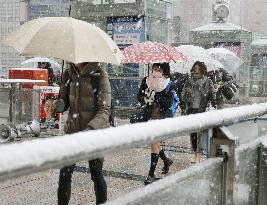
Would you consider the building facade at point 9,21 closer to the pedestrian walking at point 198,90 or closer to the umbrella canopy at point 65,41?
the pedestrian walking at point 198,90

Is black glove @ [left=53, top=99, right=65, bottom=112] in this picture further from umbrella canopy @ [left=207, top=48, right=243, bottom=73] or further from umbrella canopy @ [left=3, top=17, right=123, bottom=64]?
umbrella canopy @ [left=207, top=48, right=243, bottom=73]

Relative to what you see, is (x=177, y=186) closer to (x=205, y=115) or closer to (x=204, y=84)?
(x=205, y=115)

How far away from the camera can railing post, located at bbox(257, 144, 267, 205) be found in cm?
335

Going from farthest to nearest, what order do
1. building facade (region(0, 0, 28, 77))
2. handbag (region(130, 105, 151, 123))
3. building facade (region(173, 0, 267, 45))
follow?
1. building facade (region(173, 0, 267, 45))
2. building facade (region(0, 0, 28, 77))
3. handbag (region(130, 105, 151, 123))

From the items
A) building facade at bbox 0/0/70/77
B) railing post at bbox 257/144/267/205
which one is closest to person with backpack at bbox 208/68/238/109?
railing post at bbox 257/144/267/205

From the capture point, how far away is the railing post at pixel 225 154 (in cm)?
269

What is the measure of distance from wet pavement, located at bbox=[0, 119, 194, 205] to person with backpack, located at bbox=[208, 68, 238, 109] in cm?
204

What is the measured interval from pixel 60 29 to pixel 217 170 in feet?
7.99

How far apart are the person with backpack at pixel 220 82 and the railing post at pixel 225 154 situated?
749cm

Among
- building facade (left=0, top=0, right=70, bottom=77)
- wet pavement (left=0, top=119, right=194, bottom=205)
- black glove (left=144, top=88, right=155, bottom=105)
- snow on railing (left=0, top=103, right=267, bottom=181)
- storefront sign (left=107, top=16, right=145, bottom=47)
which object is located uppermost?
building facade (left=0, top=0, right=70, bottom=77)

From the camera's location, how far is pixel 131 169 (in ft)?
24.3

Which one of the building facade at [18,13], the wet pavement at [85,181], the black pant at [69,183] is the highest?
the building facade at [18,13]

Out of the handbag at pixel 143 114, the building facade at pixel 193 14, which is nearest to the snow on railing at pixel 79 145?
the handbag at pixel 143 114

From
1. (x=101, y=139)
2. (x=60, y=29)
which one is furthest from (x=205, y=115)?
(x=60, y=29)
